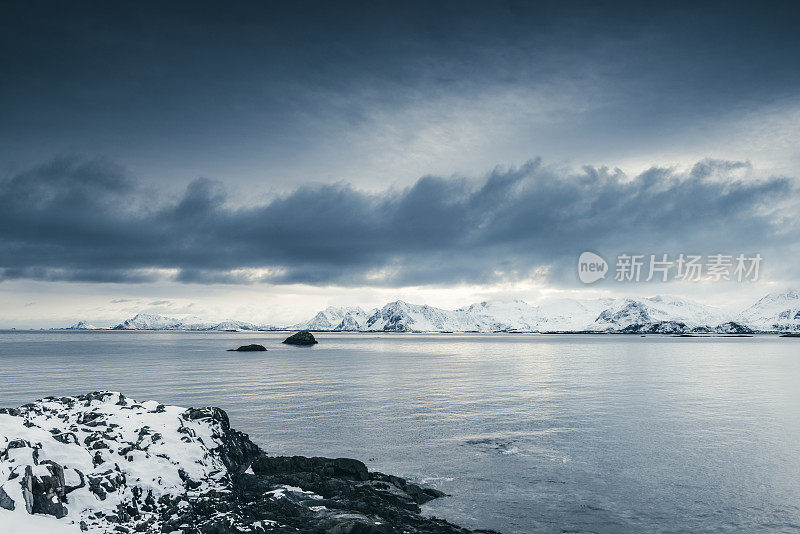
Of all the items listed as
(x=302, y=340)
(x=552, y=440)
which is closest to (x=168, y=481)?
(x=552, y=440)

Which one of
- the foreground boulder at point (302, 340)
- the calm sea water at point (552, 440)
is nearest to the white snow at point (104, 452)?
the calm sea water at point (552, 440)

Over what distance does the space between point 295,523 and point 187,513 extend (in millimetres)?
3402

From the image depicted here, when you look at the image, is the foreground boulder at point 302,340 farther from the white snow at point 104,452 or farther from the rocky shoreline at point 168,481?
the rocky shoreline at point 168,481

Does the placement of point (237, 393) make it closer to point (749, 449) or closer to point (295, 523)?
point (295, 523)

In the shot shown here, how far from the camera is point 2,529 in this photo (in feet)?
36.8

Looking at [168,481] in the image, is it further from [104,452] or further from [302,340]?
Result: [302,340]

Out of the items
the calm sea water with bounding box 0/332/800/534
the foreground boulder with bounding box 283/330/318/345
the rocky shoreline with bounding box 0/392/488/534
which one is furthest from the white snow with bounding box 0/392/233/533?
the foreground boulder with bounding box 283/330/318/345

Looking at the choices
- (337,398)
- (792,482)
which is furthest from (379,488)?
(337,398)

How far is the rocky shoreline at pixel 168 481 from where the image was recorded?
1336 centimetres

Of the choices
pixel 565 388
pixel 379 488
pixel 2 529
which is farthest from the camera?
pixel 565 388

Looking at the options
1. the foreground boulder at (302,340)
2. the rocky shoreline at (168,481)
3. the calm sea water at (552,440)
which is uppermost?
the rocky shoreline at (168,481)

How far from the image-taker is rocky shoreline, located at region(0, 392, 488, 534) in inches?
526

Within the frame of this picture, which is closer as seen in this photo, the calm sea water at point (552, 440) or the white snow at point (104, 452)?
the white snow at point (104, 452)

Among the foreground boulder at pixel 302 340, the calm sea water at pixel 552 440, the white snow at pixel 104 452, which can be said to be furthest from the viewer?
the foreground boulder at pixel 302 340
